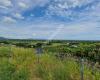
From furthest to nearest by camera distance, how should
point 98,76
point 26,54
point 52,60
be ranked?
point 26,54, point 52,60, point 98,76

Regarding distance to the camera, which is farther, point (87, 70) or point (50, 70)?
point (50, 70)

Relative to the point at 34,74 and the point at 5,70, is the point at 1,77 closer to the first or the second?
the point at 5,70

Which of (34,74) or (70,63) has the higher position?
(70,63)

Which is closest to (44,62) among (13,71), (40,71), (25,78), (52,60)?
(52,60)

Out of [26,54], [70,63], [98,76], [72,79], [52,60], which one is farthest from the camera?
[26,54]

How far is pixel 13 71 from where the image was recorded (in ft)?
30.6

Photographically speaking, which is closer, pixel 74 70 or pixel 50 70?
pixel 74 70

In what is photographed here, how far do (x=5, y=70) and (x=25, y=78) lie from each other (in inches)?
51.3

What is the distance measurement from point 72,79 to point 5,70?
299 centimetres

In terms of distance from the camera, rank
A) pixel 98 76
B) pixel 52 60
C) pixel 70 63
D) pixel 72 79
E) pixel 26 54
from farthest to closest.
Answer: pixel 26 54 → pixel 52 60 → pixel 70 63 → pixel 72 79 → pixel 98 76

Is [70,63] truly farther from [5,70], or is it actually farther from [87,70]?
[5,70]

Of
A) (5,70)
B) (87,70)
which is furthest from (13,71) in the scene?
(87,70)

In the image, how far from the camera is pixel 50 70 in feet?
29.2

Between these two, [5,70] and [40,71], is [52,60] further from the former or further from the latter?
[5,70]
